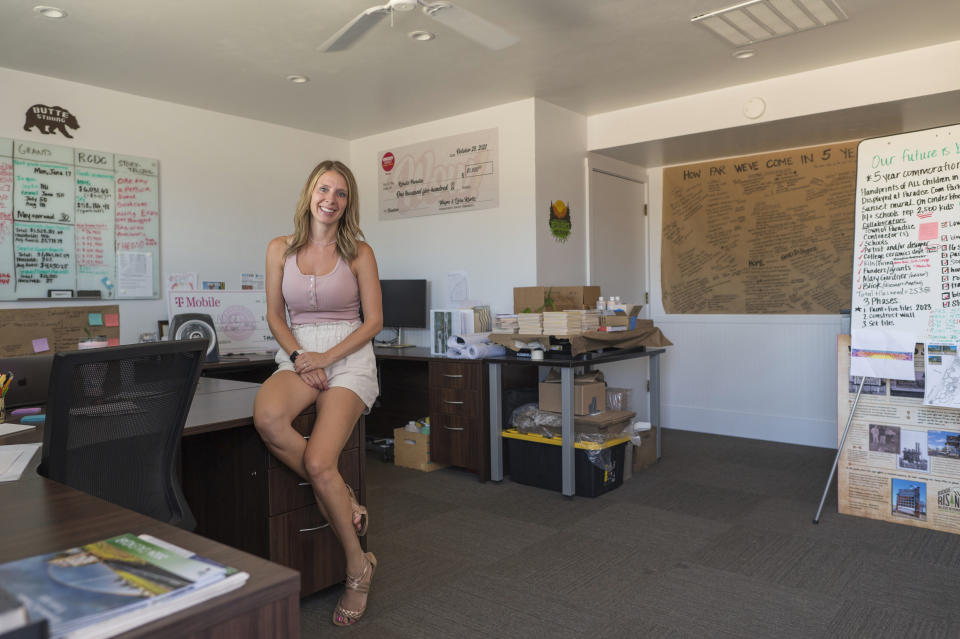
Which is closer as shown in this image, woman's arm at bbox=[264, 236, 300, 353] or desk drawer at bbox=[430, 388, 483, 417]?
woman's arm at bbox=[264, 236, 300, 353]

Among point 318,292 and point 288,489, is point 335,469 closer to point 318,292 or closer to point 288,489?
point 288,489

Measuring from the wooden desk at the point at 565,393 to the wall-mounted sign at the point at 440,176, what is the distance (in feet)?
4.57

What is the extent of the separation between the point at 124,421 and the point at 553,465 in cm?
278

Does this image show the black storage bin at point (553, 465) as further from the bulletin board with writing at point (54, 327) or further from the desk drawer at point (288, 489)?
the bulletin board with writing at point (54, 327)

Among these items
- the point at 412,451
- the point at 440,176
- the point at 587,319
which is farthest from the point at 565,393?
the point at 440,176

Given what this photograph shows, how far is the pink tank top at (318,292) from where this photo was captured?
2.55 m

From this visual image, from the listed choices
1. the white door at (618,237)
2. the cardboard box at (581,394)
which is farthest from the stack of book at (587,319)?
the white door at (618,237)

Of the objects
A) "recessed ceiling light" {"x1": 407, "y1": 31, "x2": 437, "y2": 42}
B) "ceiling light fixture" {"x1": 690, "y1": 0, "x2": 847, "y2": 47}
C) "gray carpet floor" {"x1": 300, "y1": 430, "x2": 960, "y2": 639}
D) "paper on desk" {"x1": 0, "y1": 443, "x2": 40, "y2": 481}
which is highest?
"recessed ceiling light" {"x1": 407, "y1": 31, "x2": 437, "y2": 42}

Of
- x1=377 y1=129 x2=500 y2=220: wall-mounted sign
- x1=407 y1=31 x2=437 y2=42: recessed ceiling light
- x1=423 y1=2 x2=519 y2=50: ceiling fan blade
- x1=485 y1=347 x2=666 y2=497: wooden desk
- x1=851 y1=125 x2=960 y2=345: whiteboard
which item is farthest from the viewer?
x1=377 y1=129 x2=500 y2=220: wall-mounted sign

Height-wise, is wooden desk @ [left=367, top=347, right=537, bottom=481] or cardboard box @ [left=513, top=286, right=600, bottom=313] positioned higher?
cardboard box @ [left=513, top=286, right=600, bottom=313]

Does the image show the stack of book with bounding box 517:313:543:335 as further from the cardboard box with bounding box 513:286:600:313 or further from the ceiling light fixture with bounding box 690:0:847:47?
the ceiling light fixture with bounding box 690:0:847:47

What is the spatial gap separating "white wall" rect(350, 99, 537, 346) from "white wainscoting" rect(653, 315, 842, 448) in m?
1.80

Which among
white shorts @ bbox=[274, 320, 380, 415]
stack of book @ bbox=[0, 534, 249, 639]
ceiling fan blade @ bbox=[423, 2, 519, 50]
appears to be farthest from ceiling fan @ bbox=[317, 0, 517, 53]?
stack of book @ bbox=[0, 534, 249, 639]

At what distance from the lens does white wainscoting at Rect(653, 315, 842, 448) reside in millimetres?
5215
